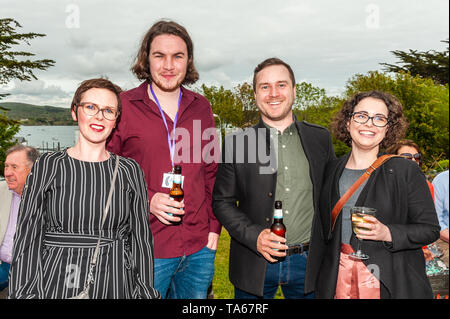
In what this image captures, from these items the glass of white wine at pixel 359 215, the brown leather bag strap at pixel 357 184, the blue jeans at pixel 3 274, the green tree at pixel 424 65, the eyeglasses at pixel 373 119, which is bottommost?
the blue jeans at pixel 3 274

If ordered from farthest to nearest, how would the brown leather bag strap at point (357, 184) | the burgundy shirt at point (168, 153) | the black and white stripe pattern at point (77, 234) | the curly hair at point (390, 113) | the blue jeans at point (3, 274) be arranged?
the blue jeans at point (3, 274), the burgundy shirt at point (168, 153), the curly hair at point (390, 113), the brown leather bag strap at point (357, 184), the black and white stripe pattern at point (77, 234)

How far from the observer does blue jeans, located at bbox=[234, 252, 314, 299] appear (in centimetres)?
292

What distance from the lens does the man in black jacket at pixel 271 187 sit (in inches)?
115

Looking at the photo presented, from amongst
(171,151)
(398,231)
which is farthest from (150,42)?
(398,231)

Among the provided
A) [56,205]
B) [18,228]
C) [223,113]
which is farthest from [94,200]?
[223,113]

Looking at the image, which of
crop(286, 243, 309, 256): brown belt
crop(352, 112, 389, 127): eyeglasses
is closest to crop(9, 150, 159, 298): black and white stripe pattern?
crop(286, 243, 309, 256): brown belt

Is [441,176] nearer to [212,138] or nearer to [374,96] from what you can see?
[374,96]

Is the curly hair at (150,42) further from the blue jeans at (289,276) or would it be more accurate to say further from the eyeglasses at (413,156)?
the eyeglasses at (413,156)

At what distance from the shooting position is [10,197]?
165 inches

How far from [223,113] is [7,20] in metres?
24.3

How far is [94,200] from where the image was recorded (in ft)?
7.69

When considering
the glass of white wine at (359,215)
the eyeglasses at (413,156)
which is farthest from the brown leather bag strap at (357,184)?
the eyeglasses at (413,156)

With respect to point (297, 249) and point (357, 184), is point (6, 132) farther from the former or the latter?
point (357, 184)

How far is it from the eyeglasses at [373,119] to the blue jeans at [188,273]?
177 centimetres
